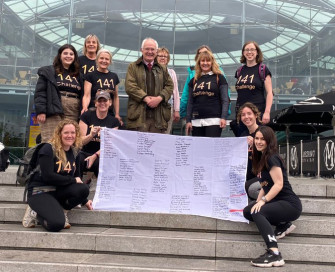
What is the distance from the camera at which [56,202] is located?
4.06 metres

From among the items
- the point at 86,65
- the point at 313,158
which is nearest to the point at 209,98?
the point at 86,65

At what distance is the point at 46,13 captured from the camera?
49.0 ft

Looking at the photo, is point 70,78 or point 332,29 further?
point 332,29

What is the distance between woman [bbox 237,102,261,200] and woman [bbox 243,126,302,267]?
36 cm

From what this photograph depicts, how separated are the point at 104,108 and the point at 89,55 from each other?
1.18m

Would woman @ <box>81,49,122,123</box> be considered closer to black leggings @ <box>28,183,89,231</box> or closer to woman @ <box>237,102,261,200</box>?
black leggings @ <box>28,183,89,231</box>

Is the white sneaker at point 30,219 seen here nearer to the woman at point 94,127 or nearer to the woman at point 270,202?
the woman at point 94,127

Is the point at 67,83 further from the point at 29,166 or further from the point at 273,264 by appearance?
the point at 273,264

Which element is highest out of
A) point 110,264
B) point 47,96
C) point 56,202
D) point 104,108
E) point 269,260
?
point 47,96

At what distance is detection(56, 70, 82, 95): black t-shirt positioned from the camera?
16.5ft

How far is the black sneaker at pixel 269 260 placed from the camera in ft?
11.1

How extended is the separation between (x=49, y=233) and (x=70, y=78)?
225cm

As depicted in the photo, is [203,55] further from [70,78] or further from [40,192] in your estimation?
[40,192]

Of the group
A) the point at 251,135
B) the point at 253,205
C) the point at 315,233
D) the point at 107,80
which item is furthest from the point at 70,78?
the point at 315,233
